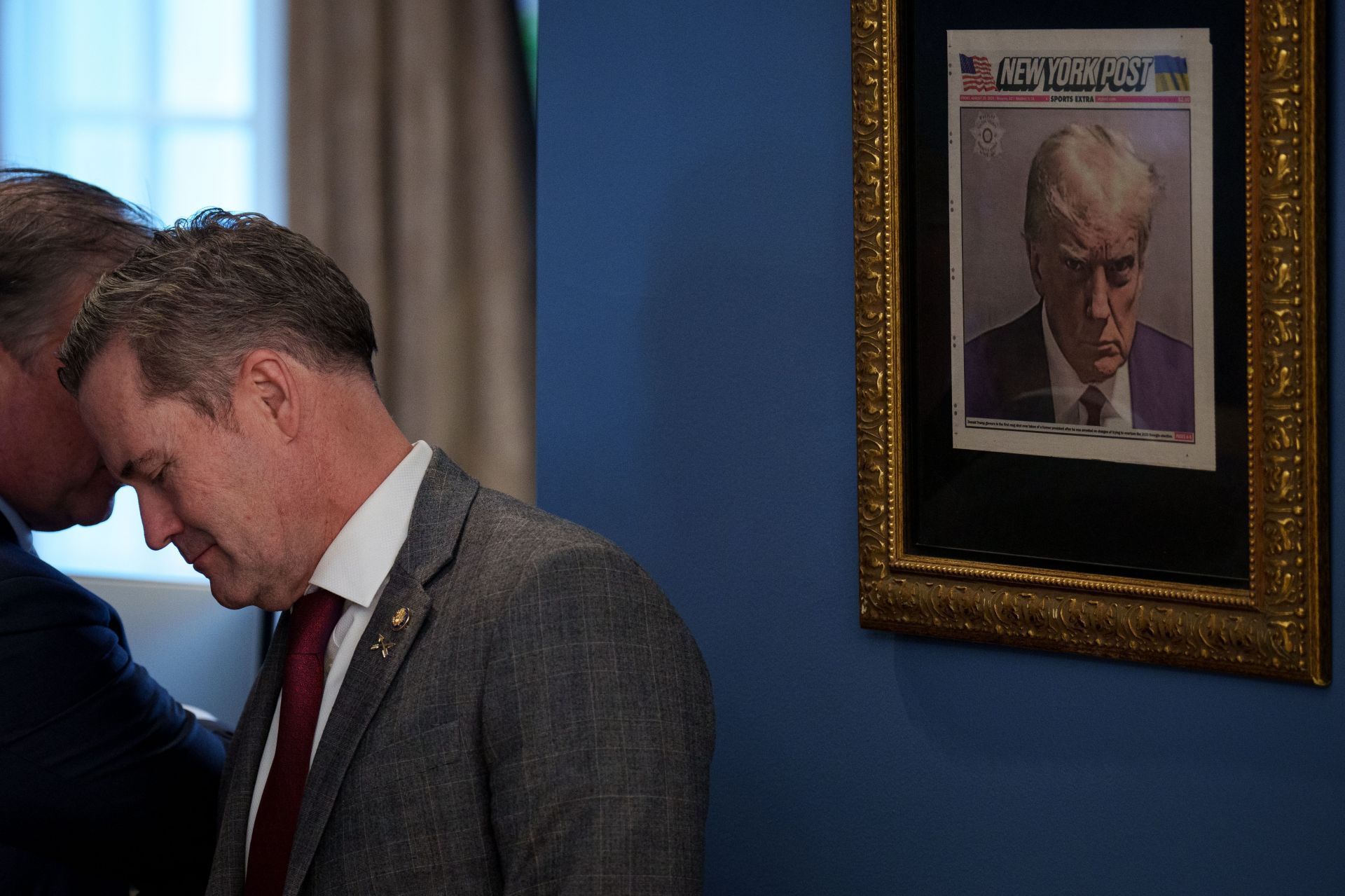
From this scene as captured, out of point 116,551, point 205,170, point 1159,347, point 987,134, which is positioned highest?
point 205,170

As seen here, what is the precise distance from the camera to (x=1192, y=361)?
1582 millimetres

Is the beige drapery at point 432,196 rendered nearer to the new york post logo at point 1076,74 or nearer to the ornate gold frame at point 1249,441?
the ornate gold frame at point 1249,441

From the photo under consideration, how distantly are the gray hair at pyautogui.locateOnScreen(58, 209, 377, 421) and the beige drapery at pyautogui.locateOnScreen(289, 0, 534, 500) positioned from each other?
7.41ft

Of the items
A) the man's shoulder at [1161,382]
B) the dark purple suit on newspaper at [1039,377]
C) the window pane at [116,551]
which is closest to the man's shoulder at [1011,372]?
the dark purple suit on newspaper at [1039,377]

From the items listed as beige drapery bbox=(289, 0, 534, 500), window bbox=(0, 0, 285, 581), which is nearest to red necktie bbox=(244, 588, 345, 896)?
beige drapery bbox=(289, 0, 534, 500)

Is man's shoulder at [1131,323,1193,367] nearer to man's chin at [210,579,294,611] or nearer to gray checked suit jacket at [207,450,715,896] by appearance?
gray checked suit jacket at [207,450,715,896]

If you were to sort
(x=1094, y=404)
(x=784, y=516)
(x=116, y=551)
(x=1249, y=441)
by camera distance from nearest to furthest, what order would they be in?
(x=1249, y=441) < (x=1094, y=404) < (x=784, y=516) < (x=116, y=551)

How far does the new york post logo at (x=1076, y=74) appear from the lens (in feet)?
5.12

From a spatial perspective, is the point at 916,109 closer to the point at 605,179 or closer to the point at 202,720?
the point at 605,179

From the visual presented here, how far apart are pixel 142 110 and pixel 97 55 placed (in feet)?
0.71

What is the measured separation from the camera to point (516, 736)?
4.02 feet

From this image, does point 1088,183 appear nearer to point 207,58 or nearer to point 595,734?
point 595,734

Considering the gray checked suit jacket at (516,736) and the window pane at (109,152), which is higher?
the window pane at (109,152)

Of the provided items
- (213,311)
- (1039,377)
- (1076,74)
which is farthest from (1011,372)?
(213,311)
